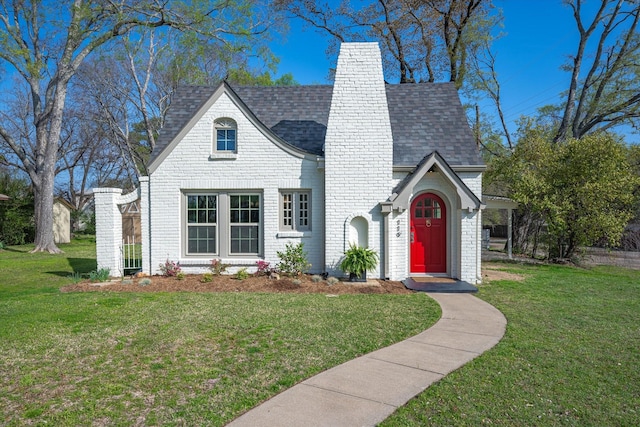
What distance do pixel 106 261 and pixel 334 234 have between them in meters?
6.48

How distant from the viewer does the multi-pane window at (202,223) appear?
11609 millimetres

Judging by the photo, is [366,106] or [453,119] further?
[453,119]

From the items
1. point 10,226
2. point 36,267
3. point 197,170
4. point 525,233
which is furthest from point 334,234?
point 10,226

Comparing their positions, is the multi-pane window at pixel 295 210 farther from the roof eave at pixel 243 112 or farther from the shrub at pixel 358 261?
the shrub at pixel 358 261

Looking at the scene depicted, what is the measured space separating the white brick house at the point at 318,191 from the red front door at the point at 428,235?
3 centimetres

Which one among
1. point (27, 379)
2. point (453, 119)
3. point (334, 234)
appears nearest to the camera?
point (27, 379)

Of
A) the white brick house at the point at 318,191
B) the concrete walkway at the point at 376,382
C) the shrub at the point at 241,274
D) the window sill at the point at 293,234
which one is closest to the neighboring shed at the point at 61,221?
the white brick house at the point at 318,191

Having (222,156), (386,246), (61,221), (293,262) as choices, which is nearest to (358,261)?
(386,246)

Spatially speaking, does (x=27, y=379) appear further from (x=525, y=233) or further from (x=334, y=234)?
(x=525, y=233)

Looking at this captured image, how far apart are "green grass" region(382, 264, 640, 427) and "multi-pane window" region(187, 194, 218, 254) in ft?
25.3

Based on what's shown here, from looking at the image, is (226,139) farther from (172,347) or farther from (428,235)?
(172,347)

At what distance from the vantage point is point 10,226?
24.1 metres

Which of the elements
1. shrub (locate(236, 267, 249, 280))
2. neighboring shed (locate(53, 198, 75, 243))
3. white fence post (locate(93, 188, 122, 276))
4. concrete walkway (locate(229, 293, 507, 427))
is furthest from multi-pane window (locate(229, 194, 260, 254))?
neighboring shed (locate(53, 198, 75, 243))

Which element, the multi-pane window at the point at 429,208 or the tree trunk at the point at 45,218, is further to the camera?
the tree trunk at the point at 45,218
